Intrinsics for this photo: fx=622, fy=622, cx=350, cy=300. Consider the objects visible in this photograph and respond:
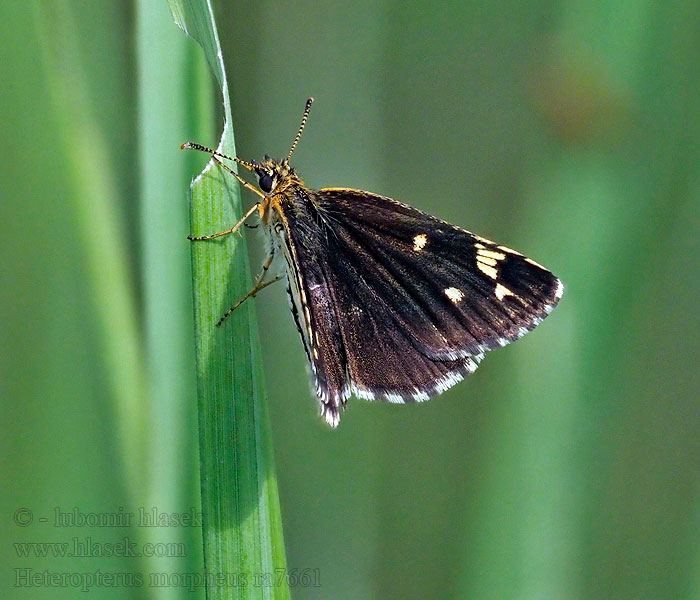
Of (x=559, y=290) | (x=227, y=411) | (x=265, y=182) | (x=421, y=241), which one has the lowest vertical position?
(x=227, y=411)

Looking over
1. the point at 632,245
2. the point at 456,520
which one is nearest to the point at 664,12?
the point at 632,245

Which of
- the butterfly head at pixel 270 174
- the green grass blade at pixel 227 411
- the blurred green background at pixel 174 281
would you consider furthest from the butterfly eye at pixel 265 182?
the green grass blade at pixel 227 411

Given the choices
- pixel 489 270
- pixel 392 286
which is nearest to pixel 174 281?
pixel 392 286

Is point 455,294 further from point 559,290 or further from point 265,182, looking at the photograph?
point 265,182

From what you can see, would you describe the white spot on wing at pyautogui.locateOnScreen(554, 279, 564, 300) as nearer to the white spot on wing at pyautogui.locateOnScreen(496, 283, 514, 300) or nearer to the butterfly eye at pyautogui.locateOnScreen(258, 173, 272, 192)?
the white spot on wing at pyautogui.locateOnScreen(496, 283, 514, 300)

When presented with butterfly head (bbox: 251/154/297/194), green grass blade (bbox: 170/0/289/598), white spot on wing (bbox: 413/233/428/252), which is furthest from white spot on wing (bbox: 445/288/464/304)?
green grass blade (bbox: 170/0/289/598)

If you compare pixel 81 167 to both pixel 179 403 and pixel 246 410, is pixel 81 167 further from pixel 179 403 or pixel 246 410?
pixel 246 410
